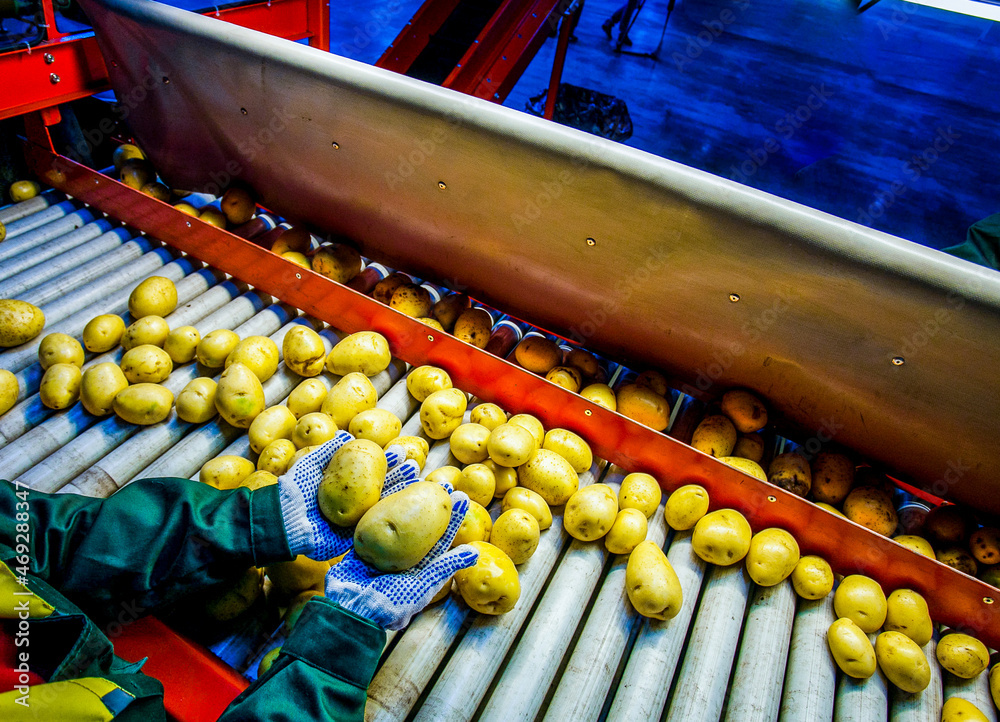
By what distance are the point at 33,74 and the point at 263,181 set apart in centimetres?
126

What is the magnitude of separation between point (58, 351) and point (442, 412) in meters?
1.72

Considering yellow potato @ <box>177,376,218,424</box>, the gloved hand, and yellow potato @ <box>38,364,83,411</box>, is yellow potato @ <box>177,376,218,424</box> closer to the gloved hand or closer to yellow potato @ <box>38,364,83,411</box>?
yellow potato @ <box>38,364,83,411</box>

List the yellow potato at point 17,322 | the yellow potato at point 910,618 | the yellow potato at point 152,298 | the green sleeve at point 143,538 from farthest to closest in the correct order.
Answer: the yellow potato at point 152,298
the yellow potato at point 17,322
the yellow potato at point 910,618
the green sleeve at point 143,538

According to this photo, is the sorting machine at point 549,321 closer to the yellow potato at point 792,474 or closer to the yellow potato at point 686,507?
the yellow potato at point 686,507

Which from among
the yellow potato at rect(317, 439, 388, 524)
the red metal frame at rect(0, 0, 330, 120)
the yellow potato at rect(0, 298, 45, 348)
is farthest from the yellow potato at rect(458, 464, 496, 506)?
the red metal frame at rect(0, 0, 330, 120)

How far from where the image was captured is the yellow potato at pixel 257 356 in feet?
8.26

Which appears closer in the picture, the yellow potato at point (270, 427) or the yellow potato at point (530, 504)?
the yellow potato at point (530, 504)

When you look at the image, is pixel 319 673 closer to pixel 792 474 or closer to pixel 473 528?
pixel 473 528

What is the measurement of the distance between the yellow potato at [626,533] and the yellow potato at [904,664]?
86 centimetres

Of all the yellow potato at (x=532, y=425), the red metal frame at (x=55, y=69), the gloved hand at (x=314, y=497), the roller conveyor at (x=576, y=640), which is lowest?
the roller conveyor at (x=576, y=640)

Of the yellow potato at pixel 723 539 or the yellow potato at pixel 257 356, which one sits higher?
the yellow potato at pixel 257 356

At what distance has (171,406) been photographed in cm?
246

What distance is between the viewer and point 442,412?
241 centimetres

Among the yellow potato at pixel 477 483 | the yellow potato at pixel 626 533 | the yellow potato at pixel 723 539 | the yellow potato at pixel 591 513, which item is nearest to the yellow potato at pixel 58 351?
the yellow potato at pixel 477 483
